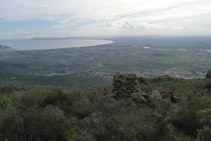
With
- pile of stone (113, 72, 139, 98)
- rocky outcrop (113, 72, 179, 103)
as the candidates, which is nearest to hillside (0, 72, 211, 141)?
rocky outcrop (113, 72, 179, 103)

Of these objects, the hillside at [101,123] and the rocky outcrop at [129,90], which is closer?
the hillside at [101,123]

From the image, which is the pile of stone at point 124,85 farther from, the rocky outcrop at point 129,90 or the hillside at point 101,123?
the hillside at point 101,123

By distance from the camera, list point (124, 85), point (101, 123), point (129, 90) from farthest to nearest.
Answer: point (124, 85) < point (129, 90) < point (101, 123)

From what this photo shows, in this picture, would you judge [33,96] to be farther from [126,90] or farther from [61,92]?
[126,90]

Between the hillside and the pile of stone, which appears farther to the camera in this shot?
the pile of stone

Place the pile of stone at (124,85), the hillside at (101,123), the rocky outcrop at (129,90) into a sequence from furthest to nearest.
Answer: the pile of stone at (124,85)
the rocky outcrop at (129,90)
the hillside at (101,123)

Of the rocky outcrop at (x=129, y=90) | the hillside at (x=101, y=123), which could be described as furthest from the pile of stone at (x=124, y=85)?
the hillside at (x=101, y=123)

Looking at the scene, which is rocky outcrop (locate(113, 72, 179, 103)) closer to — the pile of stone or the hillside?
the pile of stone

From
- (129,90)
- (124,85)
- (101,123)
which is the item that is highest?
(101,123)

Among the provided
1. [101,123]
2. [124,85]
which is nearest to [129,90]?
[124,85]

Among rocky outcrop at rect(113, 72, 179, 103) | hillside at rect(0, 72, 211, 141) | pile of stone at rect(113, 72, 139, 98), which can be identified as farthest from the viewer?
pile of stone at rect(113, 72, 139, 98)

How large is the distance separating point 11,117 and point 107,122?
4.65 metres

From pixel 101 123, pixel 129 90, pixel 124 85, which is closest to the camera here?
pixel 101 123

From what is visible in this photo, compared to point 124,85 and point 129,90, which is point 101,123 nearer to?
point 129,90
